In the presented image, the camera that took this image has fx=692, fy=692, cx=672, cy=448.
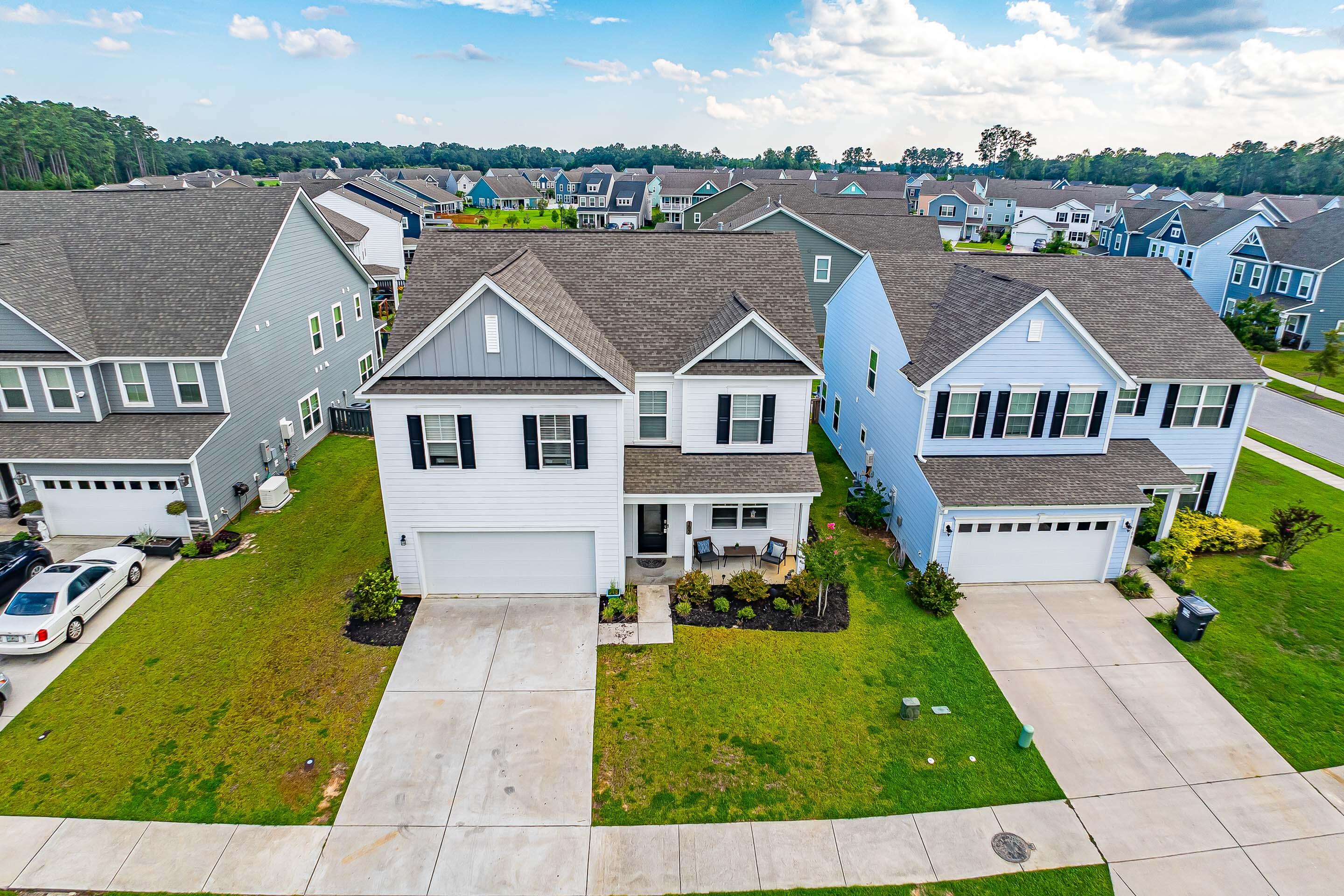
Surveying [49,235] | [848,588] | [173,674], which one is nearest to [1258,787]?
[848,588]

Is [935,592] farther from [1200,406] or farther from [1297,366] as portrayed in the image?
[1297,366]

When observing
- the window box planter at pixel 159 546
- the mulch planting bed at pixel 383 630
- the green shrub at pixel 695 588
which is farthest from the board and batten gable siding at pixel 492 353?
the window box planter at pixel 159 546

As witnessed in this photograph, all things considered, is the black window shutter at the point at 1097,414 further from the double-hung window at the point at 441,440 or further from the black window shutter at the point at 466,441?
the double-hung window at the point at 441,440

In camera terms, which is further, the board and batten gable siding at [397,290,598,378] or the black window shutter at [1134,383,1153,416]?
the black window shutter at [1134,383,1153,416]

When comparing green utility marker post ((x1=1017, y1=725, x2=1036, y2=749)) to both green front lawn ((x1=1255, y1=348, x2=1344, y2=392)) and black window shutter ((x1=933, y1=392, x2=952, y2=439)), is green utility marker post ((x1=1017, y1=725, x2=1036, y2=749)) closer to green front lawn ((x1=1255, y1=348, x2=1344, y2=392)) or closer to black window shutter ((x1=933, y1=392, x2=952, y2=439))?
black window shutter ((x1=933, y1=392, x2=952, y2=439))

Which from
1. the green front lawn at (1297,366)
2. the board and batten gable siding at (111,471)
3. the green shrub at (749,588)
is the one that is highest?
the board and batten gable siding at (111,471)

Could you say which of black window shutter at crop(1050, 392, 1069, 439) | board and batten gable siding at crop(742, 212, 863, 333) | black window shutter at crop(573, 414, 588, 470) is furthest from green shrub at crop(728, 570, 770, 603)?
board and batten gable siding at crop(742, 212, 863, 333)
